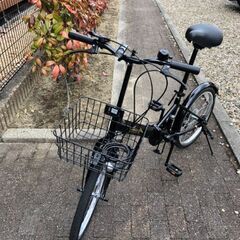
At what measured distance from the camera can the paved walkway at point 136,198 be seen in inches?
105

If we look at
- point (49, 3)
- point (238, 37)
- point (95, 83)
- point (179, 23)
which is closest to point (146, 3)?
point (179, 23)

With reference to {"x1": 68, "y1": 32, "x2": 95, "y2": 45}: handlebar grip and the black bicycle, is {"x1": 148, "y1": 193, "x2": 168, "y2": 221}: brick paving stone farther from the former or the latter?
{"x1": 68, "y1": 32, "x2": 95, "y2": 45}: handlebar grip

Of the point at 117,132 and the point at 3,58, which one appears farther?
the point at 3,58

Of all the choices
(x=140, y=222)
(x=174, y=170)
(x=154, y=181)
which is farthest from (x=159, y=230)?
(x=174, y=170)

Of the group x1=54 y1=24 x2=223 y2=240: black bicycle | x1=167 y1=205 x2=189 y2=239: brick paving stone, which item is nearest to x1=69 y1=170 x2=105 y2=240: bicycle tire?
x1=54 y1=24 x2=223 y2=240: black bicycle

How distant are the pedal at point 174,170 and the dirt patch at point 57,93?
1.49m

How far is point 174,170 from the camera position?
10.5ft

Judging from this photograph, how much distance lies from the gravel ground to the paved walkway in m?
1.14

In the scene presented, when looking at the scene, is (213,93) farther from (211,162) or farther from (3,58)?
(3,58)

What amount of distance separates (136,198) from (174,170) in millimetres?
496

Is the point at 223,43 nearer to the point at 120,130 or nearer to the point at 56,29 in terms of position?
the point at 56,29

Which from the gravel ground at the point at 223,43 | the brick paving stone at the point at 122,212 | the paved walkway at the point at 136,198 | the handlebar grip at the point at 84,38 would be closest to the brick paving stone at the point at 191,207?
the paved walkway at the point at 136,198

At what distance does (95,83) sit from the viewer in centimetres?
491

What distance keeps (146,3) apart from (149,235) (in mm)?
9449
